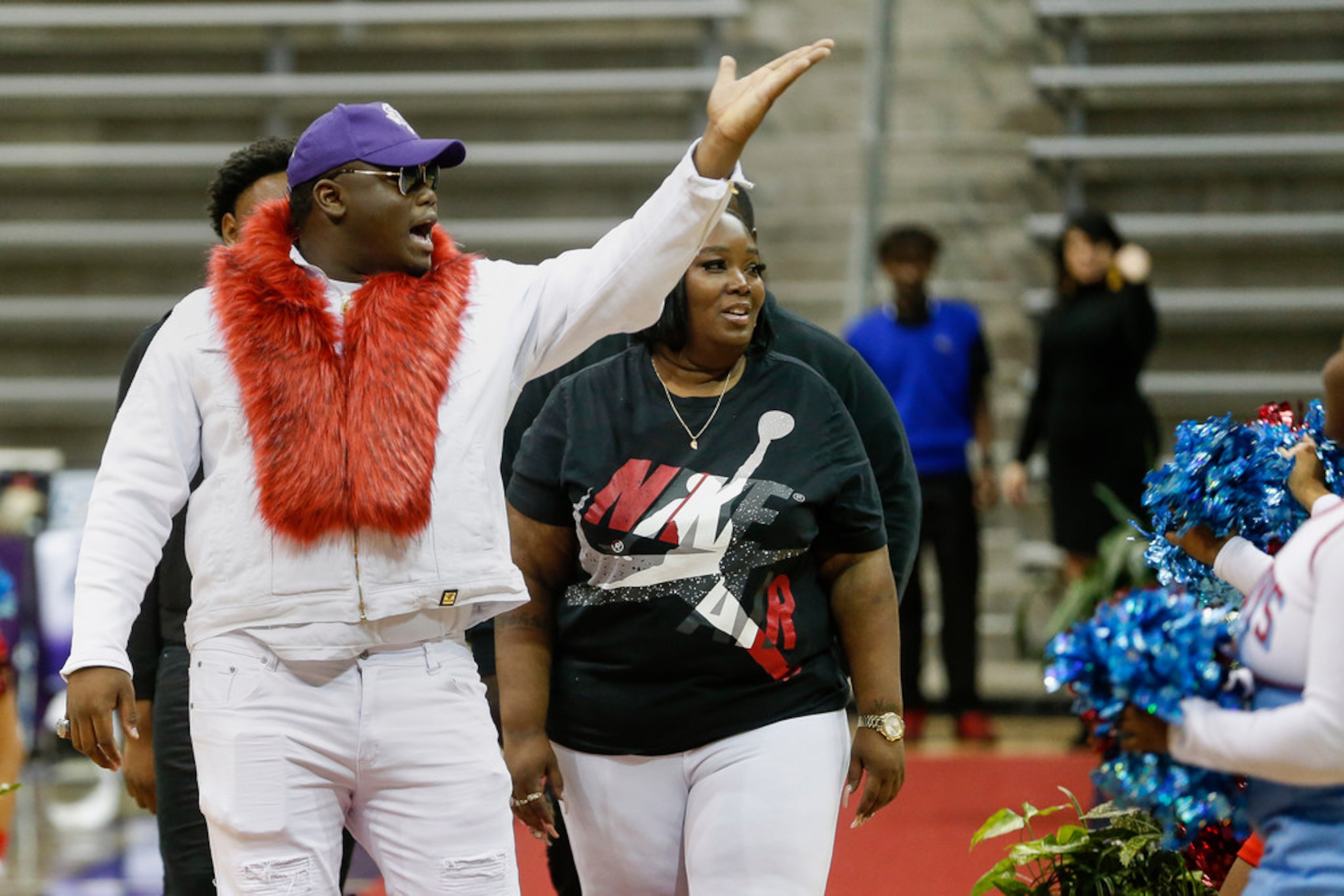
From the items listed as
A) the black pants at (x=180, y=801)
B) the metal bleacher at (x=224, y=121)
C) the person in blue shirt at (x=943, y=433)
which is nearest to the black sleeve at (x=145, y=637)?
the black pants at (x=180, y=801)

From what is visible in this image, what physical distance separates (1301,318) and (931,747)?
277 centimetres

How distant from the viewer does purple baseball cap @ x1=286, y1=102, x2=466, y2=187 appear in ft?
7.61

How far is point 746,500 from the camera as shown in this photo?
96.4 inches

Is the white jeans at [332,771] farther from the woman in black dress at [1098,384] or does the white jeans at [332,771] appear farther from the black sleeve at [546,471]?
the woman in black dress at [1098,384]

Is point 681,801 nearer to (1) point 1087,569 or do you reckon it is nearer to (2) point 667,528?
(2) point 667,528

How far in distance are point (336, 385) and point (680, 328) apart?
56 centimetres

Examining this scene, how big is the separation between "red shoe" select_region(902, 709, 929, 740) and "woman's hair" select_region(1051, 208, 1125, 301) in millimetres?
1516

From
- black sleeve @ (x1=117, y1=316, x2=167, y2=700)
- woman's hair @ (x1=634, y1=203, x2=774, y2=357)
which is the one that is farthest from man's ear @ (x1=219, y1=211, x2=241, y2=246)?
woman's hair @ (x1=634, y1=203, x2=774, y2=357)

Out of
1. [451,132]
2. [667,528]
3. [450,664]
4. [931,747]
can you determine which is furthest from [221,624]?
[451,132]

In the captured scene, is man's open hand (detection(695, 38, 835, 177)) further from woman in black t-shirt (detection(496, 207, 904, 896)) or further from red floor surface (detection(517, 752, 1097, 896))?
red floor surface (detection(517, 752, 1097, 896))

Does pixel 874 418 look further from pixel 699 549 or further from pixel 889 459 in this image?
pixel 699 549

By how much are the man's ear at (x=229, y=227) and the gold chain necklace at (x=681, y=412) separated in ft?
2.83

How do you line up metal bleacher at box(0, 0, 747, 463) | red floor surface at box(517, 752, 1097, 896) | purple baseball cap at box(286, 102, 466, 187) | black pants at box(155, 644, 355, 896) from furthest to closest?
metal bleacher at box(0, 0, 747, 463)
red floor surface at box(517, 752, 1097, 896)
black pants at box(155, 644, 355, 896)
purple baseball cap at box(286, 102, 466, 187)

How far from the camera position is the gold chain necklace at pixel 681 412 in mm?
2521
